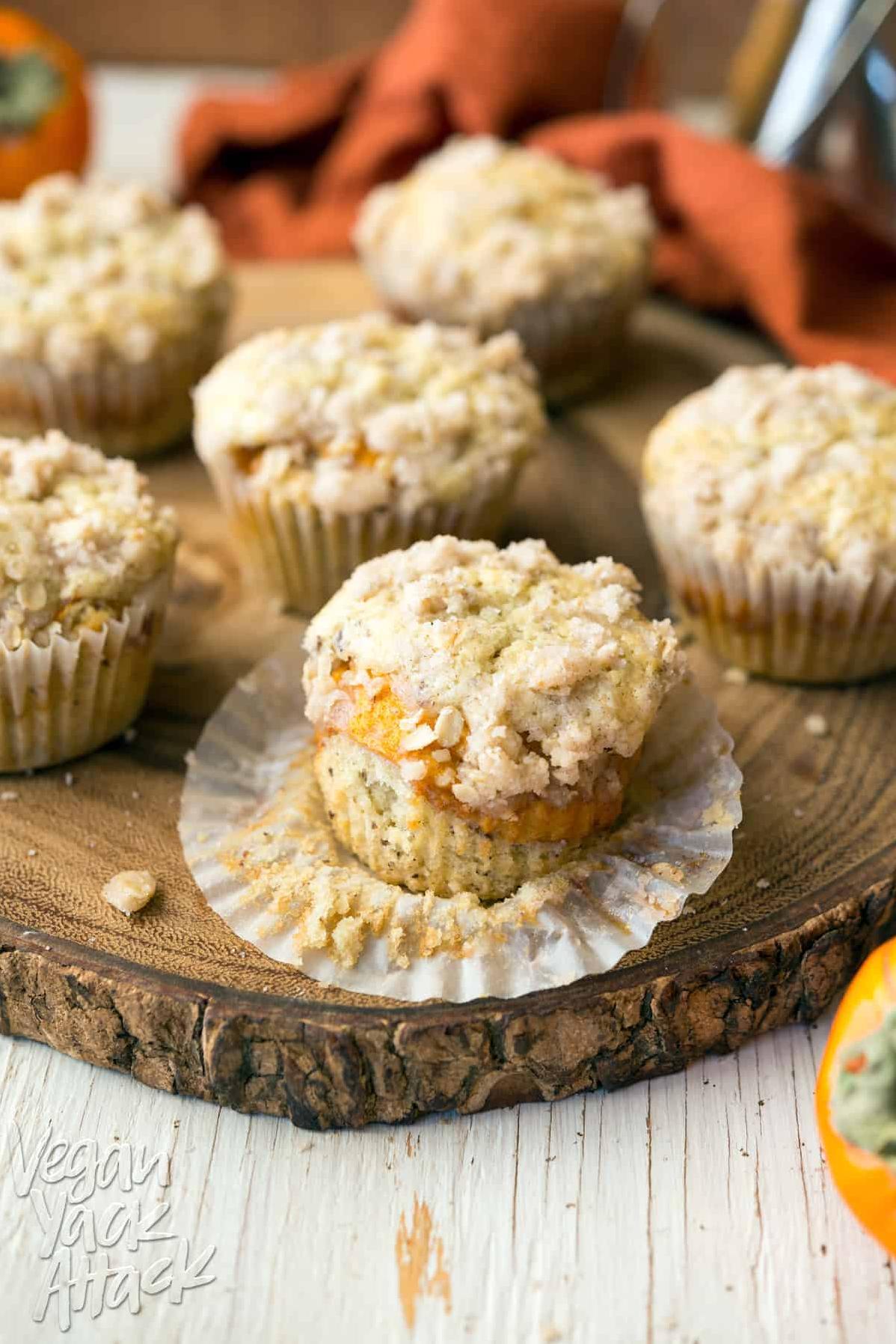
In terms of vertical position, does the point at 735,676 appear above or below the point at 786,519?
below

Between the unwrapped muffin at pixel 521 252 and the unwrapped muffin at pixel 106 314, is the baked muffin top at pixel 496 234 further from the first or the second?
the unwrapped muffin at pixel 106 314

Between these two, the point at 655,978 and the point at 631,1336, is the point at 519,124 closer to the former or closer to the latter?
the point at 655,978

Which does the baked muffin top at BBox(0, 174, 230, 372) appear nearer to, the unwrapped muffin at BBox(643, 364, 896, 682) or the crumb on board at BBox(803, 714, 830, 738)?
the unwrapped muffin at BBox(643, 364, 896, 682)

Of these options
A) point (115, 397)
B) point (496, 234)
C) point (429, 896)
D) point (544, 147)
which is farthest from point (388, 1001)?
point (544, 147)

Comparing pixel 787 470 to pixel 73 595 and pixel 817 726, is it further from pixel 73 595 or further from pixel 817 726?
pixel 73 595

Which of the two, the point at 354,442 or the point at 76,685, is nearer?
the point at 76,685

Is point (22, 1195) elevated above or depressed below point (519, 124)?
below

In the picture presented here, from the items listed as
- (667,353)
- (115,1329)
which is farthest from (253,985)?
(667,353)

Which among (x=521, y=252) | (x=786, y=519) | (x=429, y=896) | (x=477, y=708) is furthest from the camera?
(x=521, y=252)
